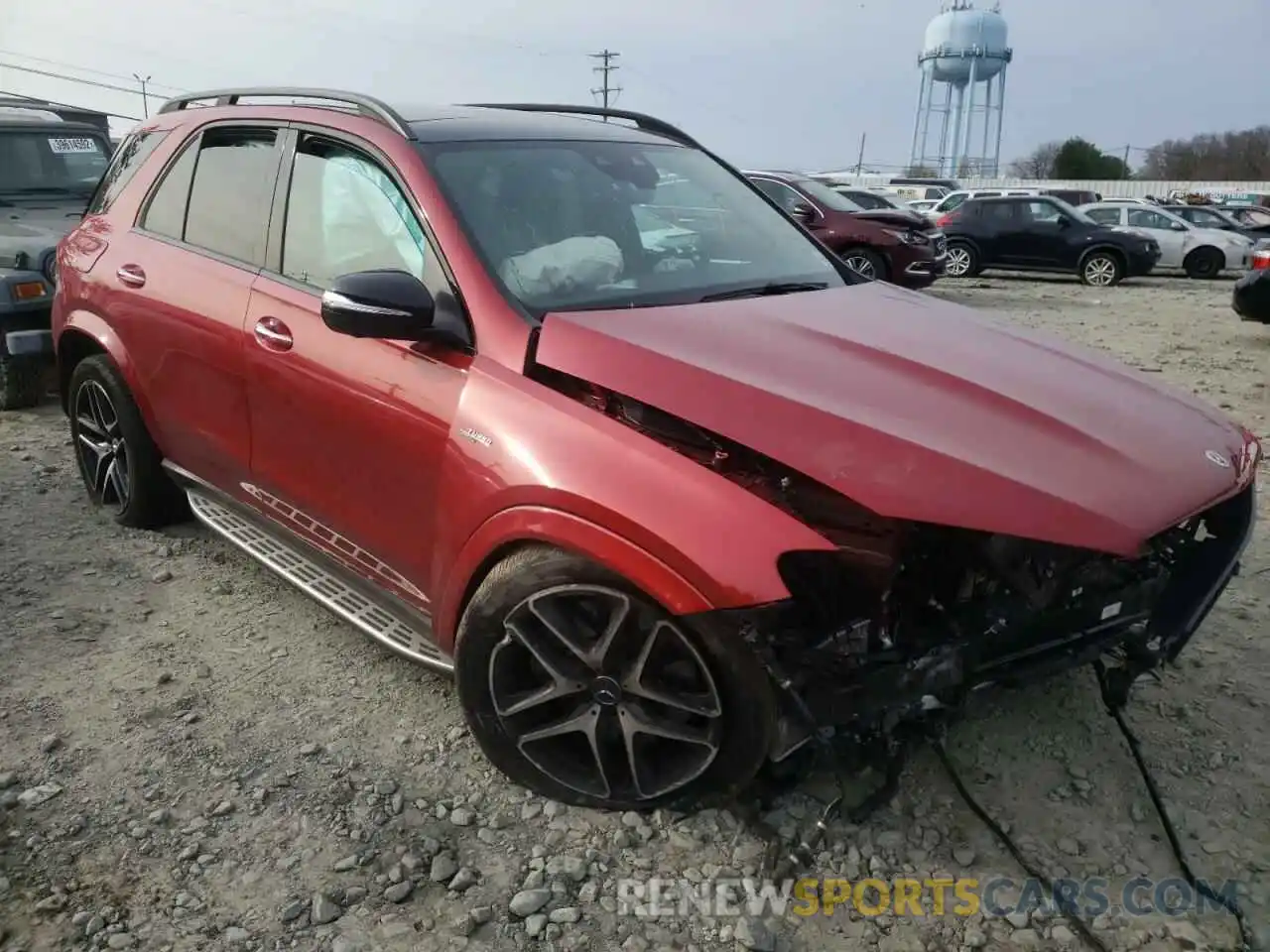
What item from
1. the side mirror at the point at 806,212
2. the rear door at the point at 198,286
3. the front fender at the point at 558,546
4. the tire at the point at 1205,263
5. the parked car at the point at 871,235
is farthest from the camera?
the tire at the point at 1205,263

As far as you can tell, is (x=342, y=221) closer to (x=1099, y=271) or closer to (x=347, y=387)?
(x=347, y=387)

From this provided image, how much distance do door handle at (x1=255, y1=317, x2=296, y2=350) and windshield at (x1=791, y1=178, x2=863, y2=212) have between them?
11.2 meters

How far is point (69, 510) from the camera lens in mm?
4684

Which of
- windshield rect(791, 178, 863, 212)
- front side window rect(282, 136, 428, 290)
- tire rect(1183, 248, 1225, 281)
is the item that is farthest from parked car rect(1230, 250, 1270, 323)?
tire rect(1183, 248, 1225, 281)

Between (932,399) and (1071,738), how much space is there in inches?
48.8

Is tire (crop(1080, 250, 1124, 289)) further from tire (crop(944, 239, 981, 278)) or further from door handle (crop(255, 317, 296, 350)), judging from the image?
door handle (crop(255, 317, 296, 350))

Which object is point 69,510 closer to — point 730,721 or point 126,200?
point 126,200

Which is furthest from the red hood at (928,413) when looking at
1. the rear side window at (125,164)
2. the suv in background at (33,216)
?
the suv in background at (33,216)

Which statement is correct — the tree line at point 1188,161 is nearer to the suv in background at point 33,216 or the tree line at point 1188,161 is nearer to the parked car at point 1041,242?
the parked car at point 1041,242

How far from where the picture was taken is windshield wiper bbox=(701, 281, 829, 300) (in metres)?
3.06

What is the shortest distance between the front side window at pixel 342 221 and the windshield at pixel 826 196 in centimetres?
1095

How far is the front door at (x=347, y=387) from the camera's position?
2729 mm

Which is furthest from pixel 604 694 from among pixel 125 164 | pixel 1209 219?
pixel 1209 219

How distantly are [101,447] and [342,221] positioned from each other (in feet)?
6.75
